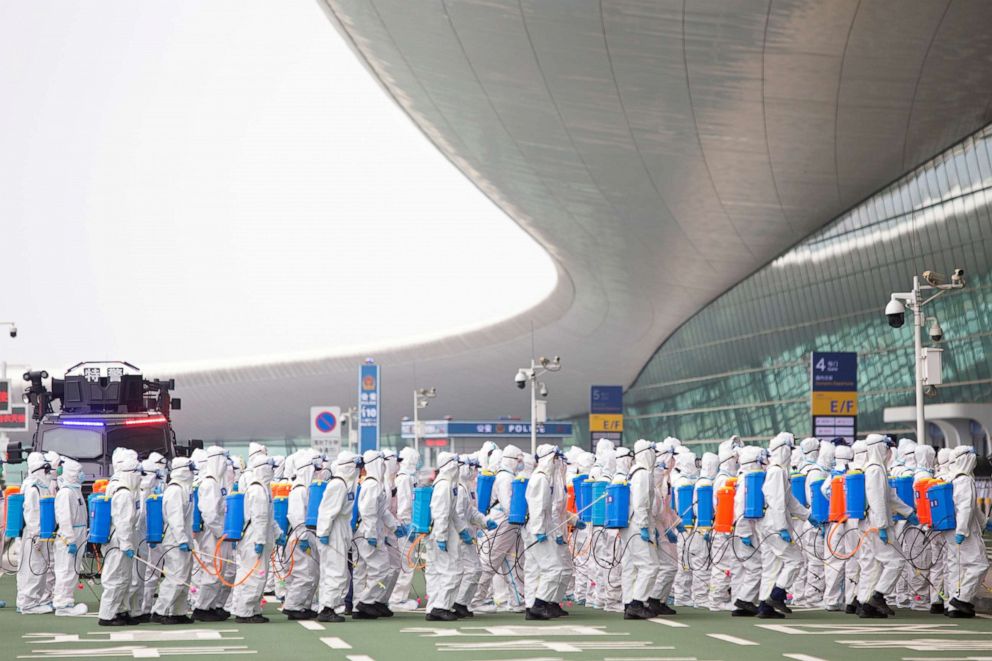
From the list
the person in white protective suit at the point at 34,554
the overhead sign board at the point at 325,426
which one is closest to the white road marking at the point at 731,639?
the person in white protective suit at the point at 34,554

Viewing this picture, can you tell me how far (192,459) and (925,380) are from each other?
1255 centimetres

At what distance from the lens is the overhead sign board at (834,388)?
26.7 metres

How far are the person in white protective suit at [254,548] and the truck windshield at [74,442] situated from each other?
6900 millimetres

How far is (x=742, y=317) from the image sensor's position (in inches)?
2074

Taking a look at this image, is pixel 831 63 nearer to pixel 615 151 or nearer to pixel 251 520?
pixel 615 151

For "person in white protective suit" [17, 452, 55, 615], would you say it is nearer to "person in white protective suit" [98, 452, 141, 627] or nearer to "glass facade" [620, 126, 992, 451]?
"person in white protective suit" [98, 452, 141, 627]

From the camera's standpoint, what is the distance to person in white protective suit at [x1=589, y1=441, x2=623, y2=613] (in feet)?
58.2

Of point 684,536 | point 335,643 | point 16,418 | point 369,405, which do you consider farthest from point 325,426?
point 16,418

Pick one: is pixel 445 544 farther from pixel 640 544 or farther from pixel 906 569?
pixel 906 569

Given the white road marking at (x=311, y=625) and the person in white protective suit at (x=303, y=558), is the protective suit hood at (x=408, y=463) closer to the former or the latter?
the person in white protective suit at (x=303, y=558)

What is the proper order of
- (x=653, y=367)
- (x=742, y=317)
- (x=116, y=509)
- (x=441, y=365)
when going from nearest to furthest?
(x=116, y=509) → (x=742, y=317) → (x=653, y=367) → (x=441, y=365)

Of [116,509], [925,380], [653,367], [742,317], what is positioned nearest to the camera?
[116,509]

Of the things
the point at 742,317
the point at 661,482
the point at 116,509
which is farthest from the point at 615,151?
the point at 116,509

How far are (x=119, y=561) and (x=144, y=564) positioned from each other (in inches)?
15.0
